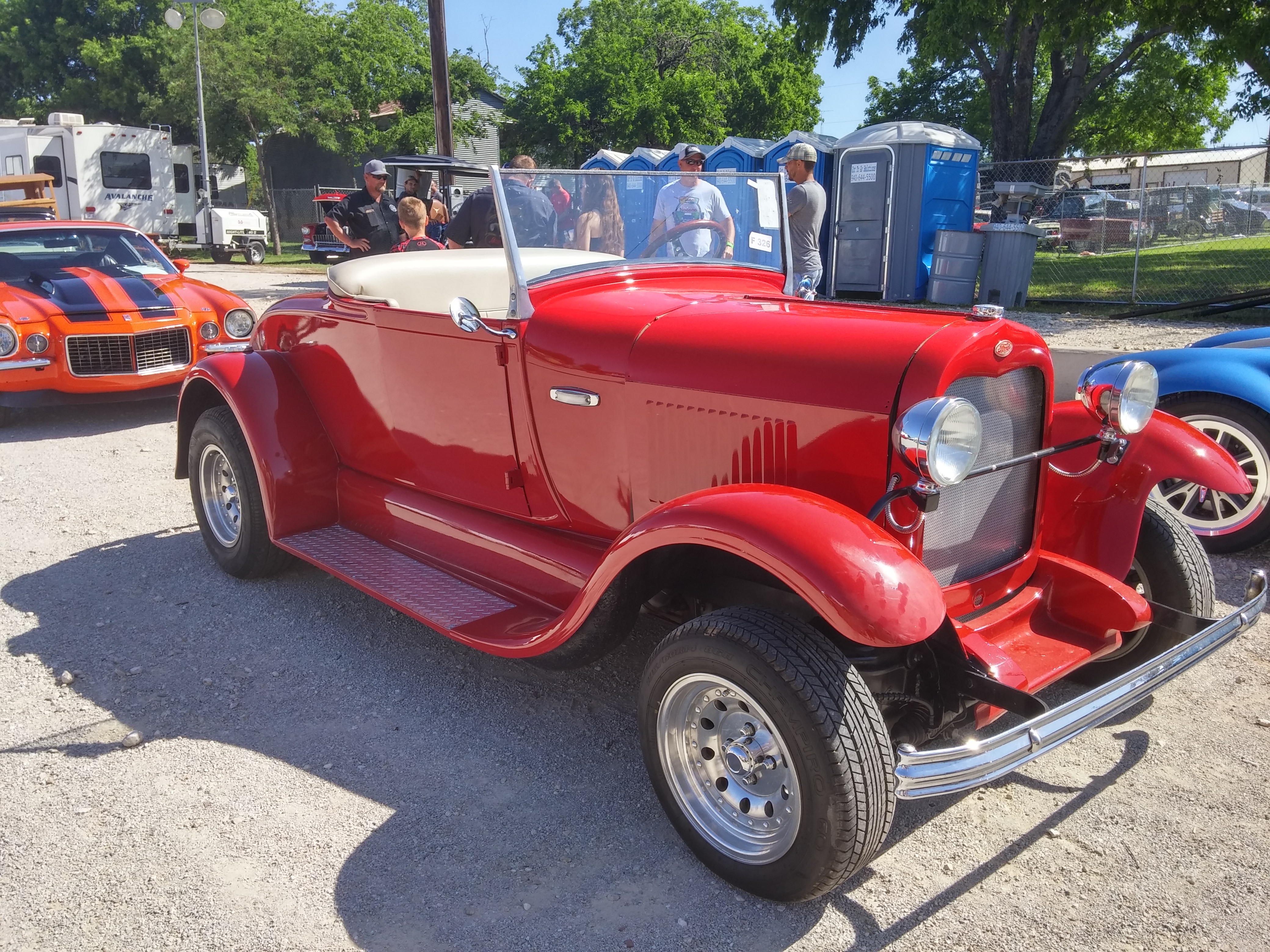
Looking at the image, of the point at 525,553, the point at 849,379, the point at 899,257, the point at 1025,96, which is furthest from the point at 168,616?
the point at 1025,96

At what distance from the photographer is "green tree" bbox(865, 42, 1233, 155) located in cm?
2584

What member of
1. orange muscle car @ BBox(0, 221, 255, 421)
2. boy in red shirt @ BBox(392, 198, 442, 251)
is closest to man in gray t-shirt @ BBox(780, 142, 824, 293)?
boy in red shirt @ BBox(392, 198, 442, 251)

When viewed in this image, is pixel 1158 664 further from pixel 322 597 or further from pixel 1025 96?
pixel 1025 96

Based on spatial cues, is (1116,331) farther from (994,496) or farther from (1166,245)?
(994,496)

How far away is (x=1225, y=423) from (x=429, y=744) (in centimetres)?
372

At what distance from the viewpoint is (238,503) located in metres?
4.38

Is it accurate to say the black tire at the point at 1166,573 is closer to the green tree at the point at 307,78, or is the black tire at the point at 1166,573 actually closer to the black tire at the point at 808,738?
the black tire at the point at 808,738

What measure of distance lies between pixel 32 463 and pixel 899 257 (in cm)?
1045

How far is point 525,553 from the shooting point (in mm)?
3301

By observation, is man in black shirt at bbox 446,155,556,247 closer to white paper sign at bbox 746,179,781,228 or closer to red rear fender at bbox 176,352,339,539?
white paper sign at bbox 746,179,781,228

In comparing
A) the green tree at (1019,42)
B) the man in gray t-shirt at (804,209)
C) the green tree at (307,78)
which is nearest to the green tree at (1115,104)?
the green tree at (1019,42)

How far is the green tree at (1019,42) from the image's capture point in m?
14.7

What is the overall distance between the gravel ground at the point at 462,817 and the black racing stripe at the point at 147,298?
13.6 ft

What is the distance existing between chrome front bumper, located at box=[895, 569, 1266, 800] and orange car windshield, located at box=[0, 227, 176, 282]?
8.05 metres
